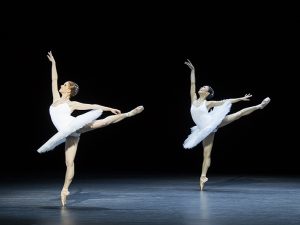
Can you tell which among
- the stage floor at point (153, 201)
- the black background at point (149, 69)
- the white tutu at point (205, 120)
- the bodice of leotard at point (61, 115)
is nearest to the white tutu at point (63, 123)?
the bodice of leotard at point (61, 115)

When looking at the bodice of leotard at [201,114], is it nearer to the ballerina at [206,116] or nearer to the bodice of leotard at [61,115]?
the ballerina at [206,116]

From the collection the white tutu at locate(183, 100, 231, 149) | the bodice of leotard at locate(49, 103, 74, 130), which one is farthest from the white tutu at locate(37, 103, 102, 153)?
the white tutu at locate(183, 100, 231, 149)

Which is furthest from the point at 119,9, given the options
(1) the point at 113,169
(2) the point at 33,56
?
(1) the point at 113,169

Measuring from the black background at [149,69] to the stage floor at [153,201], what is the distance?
168 centimetres

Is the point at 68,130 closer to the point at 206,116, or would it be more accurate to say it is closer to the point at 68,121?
the point at 68,121

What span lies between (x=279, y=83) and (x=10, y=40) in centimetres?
429

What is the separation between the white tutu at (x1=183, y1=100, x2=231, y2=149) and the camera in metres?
7.04

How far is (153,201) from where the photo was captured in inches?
232

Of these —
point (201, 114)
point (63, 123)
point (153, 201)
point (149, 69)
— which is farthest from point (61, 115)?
point (149, 69)

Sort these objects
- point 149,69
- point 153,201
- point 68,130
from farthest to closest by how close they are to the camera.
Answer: point 149,69 < point 153,201 < point 68,130

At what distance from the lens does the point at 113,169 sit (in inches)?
386

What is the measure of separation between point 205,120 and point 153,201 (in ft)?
5.12

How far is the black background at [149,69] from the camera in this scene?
33.1 ft

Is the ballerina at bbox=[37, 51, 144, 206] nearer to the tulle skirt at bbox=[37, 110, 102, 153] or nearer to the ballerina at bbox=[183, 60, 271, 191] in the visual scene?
the tulle skirt at bbox=[37, 110, 102, 153]
